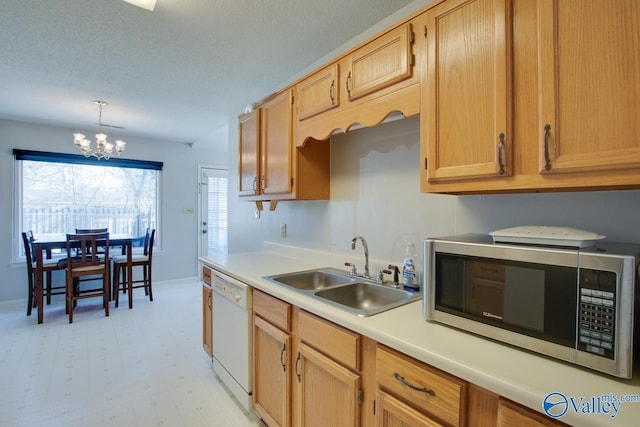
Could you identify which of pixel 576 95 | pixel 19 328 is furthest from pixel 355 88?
pixel 19 328

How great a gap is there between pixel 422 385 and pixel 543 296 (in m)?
0.44

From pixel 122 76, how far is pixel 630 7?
317 centimetres

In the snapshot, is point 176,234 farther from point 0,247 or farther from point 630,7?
point 630,7

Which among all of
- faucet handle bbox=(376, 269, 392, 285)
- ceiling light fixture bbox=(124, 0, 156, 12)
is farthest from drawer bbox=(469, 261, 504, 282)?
ceiling light fixture bbox=(124, 0, 156, 12)

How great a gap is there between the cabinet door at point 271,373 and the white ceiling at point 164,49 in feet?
5.91

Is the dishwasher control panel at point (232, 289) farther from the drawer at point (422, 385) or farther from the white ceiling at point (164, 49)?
the white ceiling at point (164, 49)

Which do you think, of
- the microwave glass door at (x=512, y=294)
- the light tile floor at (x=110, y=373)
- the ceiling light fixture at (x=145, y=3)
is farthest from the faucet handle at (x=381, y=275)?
the ceiling light fixture at (x=145, y=3)

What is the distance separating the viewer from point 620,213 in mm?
1029

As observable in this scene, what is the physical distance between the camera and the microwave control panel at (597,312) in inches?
29.4

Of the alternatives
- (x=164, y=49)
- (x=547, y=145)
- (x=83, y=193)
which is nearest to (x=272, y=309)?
(x=547, y=145)

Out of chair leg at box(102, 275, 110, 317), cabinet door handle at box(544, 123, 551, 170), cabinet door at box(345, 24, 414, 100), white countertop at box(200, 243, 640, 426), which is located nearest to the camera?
white countertop at box(200, 243, 640, 426)

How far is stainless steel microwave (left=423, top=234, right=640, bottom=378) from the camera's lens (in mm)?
738

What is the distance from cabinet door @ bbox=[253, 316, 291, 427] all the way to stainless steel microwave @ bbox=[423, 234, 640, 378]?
2.68 ft

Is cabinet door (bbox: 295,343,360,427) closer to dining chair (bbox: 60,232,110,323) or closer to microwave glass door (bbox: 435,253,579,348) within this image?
microwave glass door (bbox: 435,253,579,348)
